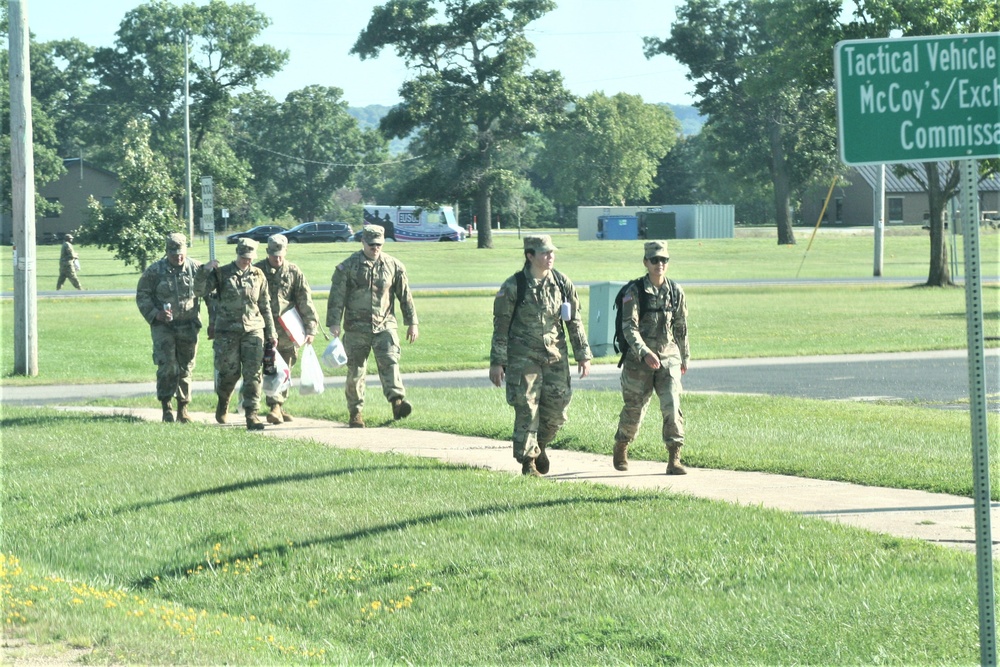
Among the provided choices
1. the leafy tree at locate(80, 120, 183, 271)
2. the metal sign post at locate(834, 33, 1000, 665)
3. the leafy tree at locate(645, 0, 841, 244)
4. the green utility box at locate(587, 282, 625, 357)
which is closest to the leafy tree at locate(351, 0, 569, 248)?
the leafy tree at locate(645, 0, 841, 244)

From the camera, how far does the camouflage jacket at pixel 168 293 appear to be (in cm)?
1354

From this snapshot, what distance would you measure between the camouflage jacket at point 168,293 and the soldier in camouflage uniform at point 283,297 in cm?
77

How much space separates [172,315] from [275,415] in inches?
58.5

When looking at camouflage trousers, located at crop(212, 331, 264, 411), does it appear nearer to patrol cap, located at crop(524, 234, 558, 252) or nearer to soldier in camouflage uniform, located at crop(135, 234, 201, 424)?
soldier in camouflage uniform, located at crop(135, 234, 201, 424)

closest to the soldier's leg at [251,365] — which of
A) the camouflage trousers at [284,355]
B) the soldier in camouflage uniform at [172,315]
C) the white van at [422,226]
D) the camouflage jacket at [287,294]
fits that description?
the camouflage trousers at [284,355]

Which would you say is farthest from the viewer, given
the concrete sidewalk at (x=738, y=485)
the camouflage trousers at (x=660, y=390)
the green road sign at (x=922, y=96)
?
the camouflage trousers at (x=660, y=390)

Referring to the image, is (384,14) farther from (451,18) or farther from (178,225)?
(178,225)

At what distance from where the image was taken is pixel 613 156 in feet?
356

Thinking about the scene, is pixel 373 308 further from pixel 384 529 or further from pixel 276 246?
pixel 384 529

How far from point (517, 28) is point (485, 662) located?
71090mm

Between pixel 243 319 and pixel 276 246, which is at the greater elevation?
pixel 276 246

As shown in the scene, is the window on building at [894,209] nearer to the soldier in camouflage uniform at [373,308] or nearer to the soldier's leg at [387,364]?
the soldier in camouflage uniform at [373,308]

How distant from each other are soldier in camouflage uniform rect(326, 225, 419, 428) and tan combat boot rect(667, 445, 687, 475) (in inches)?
127

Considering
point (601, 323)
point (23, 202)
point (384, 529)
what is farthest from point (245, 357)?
point (601, 323)
